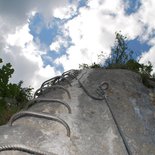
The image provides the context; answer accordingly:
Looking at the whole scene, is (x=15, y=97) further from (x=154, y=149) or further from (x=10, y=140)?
(x=10, y=140)

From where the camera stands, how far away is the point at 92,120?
3.94m

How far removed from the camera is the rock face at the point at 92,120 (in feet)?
10.4

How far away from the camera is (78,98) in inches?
175

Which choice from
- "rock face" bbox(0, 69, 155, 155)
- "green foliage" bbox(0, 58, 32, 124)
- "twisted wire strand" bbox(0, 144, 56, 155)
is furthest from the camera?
"green foliage" bbox(0, 58, 32, 124)

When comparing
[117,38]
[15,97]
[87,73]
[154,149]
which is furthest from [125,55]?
[154,149]

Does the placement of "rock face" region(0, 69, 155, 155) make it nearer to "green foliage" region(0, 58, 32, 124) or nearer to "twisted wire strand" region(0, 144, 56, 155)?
"twisted wire strand" region(0, 144, 56, 155)

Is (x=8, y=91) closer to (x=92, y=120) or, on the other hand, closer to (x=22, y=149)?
(x=92, y=120)

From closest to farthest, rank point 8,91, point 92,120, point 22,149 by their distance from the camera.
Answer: point 22,149 < point 92,120 < point 8,91

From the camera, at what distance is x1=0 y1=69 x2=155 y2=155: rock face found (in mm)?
3164

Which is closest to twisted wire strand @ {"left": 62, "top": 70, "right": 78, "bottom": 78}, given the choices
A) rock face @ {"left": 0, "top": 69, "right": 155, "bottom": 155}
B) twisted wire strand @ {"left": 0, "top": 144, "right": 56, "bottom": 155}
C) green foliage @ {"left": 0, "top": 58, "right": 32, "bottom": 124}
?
rock face @ {"left": 0, "top": 69, "right": 155, "bottom": 155}

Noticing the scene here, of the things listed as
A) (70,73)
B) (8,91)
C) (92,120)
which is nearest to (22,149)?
(92,120)

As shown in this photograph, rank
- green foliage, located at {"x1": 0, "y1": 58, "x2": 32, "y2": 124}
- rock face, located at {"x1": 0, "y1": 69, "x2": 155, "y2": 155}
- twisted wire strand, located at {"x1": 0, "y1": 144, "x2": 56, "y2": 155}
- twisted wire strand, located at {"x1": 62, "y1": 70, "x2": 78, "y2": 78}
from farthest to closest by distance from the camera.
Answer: green foliage, located at {"x1": 0, "y1": 58, "x2": 32, "y2": 124} → twisted wire strand, located at {"x1": 62, "y1": 70, "x2": 78, "y2": 78} → rock face, located at {"x1": 0, "y1": 69, "x2": 155, "y2": 155} → twisted wire strand, located at {"x1": 0, "y1": 144, "x2": 56, "y2": 155}

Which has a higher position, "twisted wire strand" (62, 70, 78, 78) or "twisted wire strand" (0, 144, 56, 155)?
"twisted wire strand" (62, 70, 78, 78)

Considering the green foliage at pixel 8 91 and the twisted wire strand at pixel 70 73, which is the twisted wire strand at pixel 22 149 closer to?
the twisted wire strand at pixel 70 73
